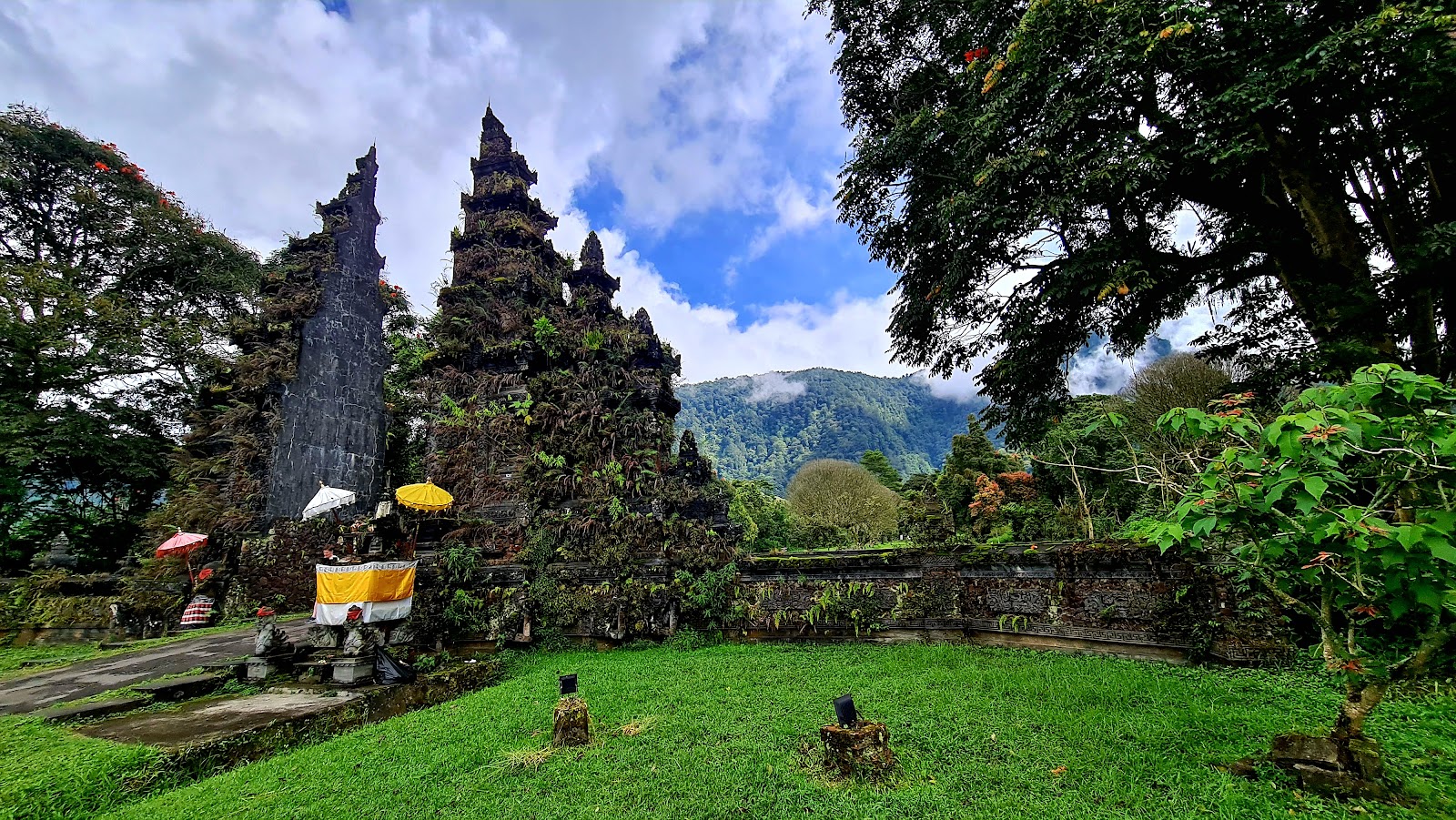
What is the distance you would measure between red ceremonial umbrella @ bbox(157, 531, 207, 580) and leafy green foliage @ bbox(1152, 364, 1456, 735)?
59.7 ft

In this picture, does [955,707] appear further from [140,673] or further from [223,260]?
[223,260]

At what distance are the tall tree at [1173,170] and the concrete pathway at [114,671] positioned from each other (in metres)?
12.3

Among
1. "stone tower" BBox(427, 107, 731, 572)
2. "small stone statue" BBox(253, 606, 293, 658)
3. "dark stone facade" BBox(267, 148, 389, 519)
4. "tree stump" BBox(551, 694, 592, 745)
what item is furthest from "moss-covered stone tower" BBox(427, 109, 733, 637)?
"dark stone facade" BBox(267, 148, 389, 519)

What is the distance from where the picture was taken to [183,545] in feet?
42.0

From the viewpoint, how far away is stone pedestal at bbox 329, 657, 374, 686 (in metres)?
6.71

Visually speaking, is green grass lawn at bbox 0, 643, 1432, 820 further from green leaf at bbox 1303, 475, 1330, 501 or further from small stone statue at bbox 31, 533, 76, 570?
small stone statue at bbox 31, 533, 76, 570

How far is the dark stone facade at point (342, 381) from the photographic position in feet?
51.6

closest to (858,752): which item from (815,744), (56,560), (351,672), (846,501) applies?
(815,744)

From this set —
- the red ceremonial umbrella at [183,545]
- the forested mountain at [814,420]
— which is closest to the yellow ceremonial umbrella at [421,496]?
the red ceremonial umbrella at [183,545]

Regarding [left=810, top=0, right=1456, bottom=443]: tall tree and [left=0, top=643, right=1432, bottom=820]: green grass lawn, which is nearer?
[left=0, top=643, right=1432, bottom=820]: green grass lawn

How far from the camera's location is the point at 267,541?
1442cm

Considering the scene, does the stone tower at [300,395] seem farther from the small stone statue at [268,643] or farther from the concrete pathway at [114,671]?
the small stone statue at [268,643]

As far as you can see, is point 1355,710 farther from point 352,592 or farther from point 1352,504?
point 352,592

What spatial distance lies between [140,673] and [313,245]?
46.2 feet
